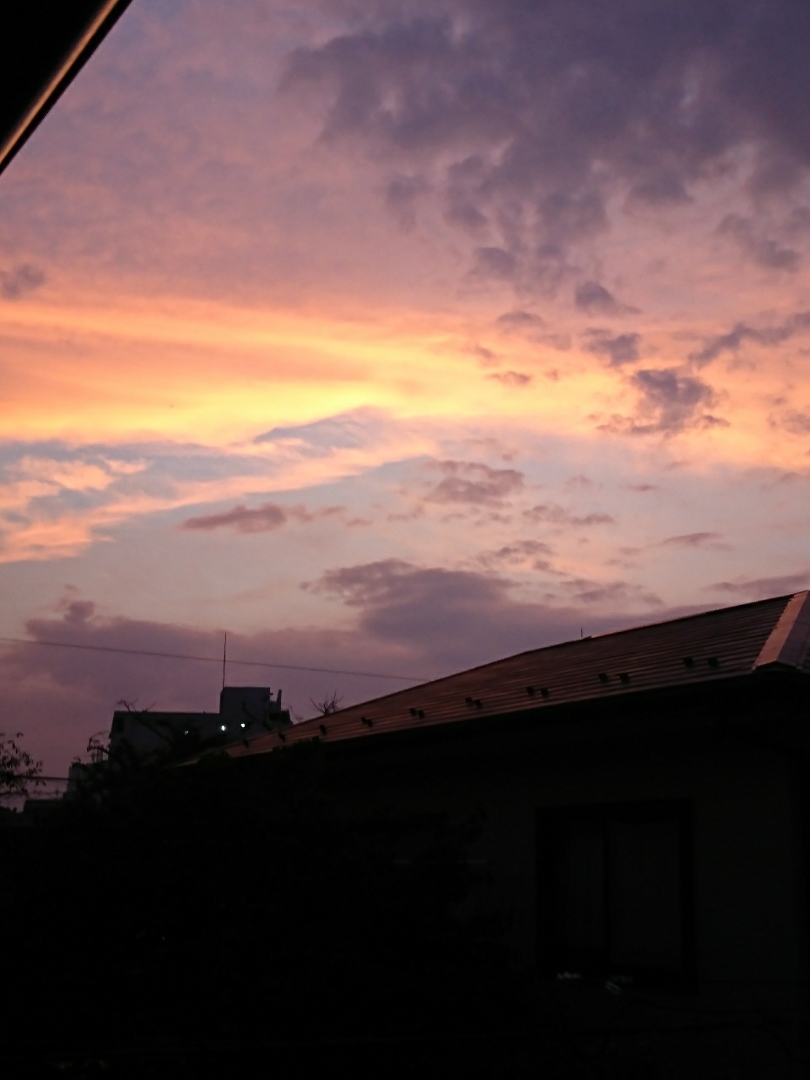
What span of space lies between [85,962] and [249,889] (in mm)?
1287

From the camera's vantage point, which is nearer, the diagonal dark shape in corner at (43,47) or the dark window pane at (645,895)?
the diagonal dark shape in corner at (43,47)

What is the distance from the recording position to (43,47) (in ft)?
4.64

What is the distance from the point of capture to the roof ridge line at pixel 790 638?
8.27 m

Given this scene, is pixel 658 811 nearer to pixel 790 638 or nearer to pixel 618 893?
pixel 618 893

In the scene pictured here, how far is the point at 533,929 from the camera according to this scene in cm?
986

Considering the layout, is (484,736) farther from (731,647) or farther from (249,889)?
(249,889)

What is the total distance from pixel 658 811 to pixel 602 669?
7.24ft

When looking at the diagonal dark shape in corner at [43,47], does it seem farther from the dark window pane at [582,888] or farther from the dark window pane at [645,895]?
the dark window pane at [582,888]

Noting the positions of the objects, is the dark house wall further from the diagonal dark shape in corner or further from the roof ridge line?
the diagonal dark shape in corner

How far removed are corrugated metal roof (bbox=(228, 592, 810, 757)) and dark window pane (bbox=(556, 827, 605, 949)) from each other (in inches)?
52.8

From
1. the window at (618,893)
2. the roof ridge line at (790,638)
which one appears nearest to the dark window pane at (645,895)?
the window at (618,893)

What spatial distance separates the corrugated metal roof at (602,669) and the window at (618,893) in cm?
112

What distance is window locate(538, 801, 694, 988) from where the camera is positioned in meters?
8.72

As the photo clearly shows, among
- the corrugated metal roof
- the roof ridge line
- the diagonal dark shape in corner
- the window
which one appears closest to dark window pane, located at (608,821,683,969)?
the window
